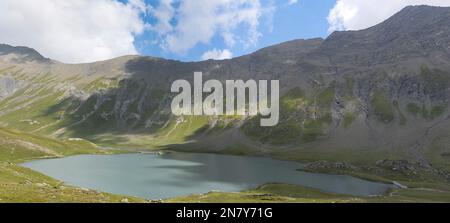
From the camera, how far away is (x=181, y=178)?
Answer: 132250mm

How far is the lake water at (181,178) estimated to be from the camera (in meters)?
107

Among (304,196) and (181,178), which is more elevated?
(181,178)

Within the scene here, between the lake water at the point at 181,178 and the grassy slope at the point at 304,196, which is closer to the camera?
the grassy slope at the point at 304,196

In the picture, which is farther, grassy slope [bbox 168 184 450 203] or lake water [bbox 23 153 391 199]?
lake water [bbox 23 153 391 199]

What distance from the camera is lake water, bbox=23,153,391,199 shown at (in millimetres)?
107312

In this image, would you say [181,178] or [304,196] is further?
[181,178]

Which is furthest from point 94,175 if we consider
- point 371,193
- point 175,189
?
point 371,193
